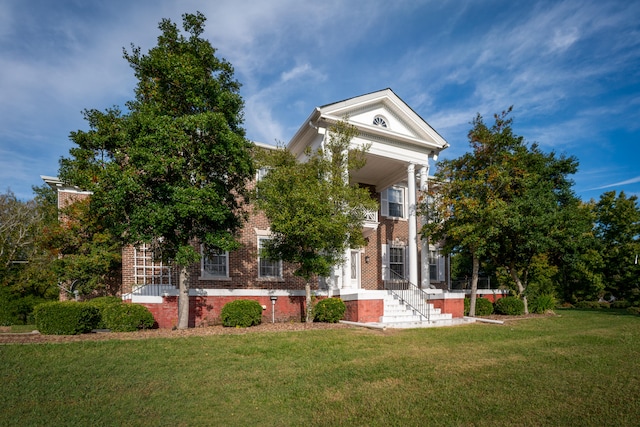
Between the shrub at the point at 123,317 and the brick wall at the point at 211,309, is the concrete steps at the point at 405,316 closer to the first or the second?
the brick wall at the point at 211,309

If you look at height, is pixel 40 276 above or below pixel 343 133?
below

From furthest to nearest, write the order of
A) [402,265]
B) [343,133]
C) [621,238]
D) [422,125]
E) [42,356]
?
[621,238] → [402,265] → [422,125] → [343,133] → [42,356]

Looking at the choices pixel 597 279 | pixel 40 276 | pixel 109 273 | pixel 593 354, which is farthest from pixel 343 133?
pixel 597 279

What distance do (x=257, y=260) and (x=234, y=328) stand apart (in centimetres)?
493

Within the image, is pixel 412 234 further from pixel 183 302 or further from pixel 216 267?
pixel 183 302

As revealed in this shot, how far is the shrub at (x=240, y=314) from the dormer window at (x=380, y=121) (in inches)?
370

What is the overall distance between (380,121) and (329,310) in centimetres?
874

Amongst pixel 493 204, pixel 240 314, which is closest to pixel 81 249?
pixel 240 314

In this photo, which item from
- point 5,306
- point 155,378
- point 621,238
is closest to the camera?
point 155,378

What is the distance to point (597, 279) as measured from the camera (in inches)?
893

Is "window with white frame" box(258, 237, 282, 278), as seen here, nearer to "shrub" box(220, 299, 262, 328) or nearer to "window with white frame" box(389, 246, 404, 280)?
"shrub" box(220, 299, 262, 328)

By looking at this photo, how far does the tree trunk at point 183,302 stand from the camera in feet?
36.0

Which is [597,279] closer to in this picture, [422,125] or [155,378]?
[422,125]

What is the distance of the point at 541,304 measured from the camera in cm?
1752
